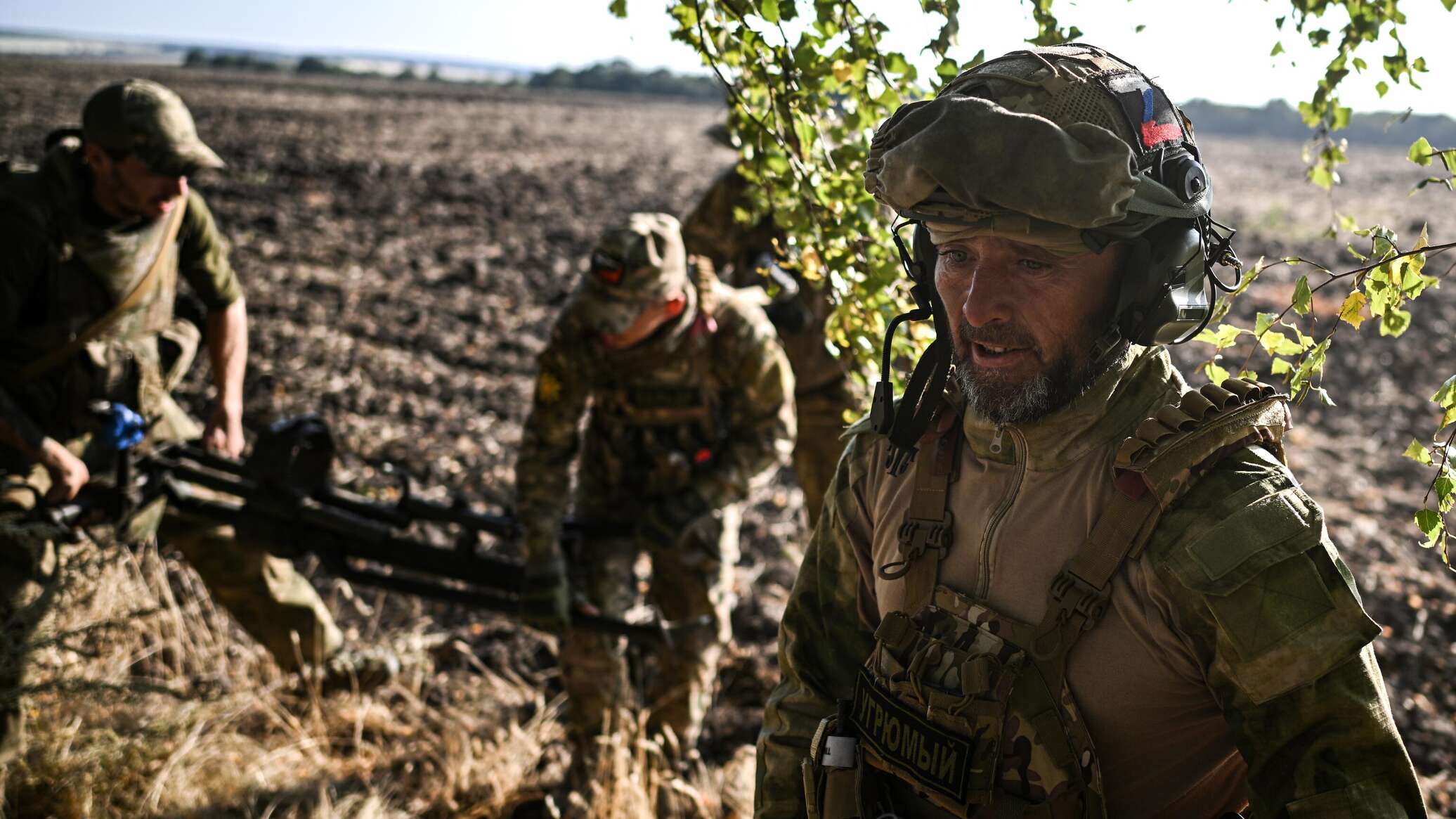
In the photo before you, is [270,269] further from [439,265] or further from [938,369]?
[938,369]

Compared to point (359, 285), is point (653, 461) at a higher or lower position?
higher

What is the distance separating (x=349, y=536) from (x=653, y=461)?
3.78 ft

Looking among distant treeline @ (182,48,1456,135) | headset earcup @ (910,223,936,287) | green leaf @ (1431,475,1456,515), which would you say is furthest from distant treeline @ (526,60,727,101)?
green leaf @ (1431,475,1456,515)

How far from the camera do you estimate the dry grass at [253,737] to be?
381 cm

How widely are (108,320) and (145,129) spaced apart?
29.3 inches

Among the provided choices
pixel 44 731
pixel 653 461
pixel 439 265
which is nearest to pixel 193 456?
pixel 44 731

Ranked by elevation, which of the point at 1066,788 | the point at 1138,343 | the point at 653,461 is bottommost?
the point at 653,461

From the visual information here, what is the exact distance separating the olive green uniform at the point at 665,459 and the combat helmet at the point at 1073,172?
2.31 metres

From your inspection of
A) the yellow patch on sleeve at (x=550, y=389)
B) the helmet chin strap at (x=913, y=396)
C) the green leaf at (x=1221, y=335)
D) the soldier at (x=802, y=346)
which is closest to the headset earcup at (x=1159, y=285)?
the green leaf at (x=1221, y=335)

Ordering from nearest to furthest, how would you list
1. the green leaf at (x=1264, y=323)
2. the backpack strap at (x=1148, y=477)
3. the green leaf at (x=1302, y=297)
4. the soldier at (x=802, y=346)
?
the backpack strap at (x=1148, y=477), the green leaf at (x=1302, y=297), the green leaf at (x=1264, y=323), the soldier at (x=802, y=346)

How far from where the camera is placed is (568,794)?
13.8ft

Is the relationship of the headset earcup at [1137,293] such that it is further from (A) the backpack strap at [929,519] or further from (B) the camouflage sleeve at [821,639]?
(B) the camouflage sleeve at [821,639]

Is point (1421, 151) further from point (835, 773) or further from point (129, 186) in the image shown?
point (129, 186)

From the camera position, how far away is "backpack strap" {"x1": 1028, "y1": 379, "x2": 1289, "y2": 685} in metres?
1.63
